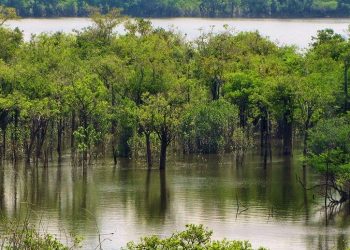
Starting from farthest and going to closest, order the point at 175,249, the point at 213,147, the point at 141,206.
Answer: the point at 213,147, the point at 141,206, the point at 175,249

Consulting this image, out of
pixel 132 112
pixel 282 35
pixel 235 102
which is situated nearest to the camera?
pixel 132 112

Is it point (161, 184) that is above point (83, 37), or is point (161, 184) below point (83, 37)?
below

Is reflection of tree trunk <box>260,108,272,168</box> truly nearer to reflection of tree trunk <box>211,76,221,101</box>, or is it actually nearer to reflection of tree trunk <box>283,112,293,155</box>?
reflection of tree trunk <box>283,112,293,155</box>

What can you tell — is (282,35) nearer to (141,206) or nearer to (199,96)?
(199,96)

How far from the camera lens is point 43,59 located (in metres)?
90.8

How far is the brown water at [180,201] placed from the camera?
5534cm

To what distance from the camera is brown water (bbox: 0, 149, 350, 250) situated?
182ft

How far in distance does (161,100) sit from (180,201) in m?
12.2

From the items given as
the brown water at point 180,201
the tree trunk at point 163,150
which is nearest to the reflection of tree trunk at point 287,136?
the brown water at point 180,201

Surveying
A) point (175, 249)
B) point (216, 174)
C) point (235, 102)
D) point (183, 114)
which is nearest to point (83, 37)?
point (235, 102)

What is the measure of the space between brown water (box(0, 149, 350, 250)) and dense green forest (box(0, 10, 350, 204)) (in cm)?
220

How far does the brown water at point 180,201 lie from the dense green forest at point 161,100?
7.21ft

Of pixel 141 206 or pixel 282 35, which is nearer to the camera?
pixel 141 206

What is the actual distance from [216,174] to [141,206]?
39.6 feet
